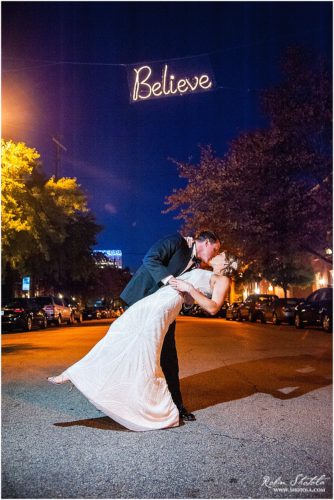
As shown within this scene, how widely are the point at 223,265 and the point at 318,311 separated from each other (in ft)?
53.2

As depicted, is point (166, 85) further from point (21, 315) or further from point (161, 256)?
point (21, 315)

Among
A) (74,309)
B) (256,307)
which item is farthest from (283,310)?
(74,309)

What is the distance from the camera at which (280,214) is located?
21078 mm

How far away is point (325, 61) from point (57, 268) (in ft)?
68.0

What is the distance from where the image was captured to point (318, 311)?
20.6 metres

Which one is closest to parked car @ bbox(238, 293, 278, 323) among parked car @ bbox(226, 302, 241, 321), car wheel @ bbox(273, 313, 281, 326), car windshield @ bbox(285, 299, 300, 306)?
parked car @ bbox(226, 302, 241, 321)

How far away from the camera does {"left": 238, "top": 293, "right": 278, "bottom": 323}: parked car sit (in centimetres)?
2915

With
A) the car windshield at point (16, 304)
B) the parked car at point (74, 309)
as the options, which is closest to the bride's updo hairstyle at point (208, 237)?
the car windshield at point (16, 304)

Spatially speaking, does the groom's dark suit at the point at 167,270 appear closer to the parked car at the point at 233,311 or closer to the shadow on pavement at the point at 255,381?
the shadow on pavement at the point at 255,381

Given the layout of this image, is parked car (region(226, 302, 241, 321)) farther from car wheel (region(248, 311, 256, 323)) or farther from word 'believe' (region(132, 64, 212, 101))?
word 'believe' (region(132, 64, 212, 101))

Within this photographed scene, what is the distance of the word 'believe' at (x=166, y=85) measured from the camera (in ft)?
37.5

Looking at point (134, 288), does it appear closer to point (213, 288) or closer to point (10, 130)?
point (213, 288)

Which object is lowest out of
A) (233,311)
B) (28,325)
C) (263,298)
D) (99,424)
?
(99,424)

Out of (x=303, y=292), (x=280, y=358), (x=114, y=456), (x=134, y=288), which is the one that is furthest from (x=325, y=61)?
(x=303, y=292)
